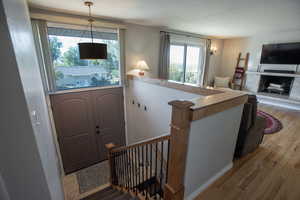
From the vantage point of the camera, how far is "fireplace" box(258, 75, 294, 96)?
16.5ft

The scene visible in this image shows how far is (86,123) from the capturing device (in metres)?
3.47

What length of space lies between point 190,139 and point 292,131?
345 centimetres

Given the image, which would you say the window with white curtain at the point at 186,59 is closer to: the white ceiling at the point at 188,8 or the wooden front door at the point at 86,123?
the white ceiling at the point at 188,8

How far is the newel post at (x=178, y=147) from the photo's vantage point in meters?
1.12

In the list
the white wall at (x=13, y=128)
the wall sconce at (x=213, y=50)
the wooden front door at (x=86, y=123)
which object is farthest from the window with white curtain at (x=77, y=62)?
the wall sconce at (x=213, y=50)

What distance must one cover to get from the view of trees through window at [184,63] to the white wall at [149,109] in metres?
1.80

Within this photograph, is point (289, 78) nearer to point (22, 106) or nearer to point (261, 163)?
point (261, 163)

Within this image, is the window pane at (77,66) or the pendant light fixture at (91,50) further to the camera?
the window pane at (77,66)

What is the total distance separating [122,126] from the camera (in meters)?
4.12

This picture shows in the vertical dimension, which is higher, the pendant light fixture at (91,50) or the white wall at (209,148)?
the pendant light fixture at (91,50)

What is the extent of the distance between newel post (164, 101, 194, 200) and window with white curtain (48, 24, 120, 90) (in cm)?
286

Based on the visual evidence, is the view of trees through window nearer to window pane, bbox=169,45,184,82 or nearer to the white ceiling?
window pane, bbox=169,45,184,82

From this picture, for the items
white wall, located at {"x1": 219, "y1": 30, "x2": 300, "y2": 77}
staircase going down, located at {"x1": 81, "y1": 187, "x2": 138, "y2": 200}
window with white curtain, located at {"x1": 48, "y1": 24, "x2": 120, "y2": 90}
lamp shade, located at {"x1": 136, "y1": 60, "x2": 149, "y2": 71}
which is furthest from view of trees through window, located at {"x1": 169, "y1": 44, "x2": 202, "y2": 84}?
staircase going down, located at {"x1": 81, "y1": 187, "x2": 138, "y2": 200}

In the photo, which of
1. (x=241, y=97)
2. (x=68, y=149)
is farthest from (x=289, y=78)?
(x=68, y=149)
